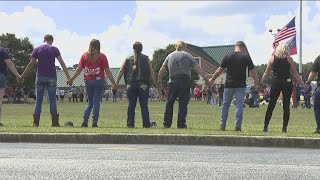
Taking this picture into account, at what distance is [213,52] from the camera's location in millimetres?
96500

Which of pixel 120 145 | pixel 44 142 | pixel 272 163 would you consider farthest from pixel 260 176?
pixel 44 142

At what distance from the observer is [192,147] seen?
887cm

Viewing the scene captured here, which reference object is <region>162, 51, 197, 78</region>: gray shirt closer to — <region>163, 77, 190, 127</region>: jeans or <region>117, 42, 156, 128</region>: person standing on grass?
<region>163, 77, 190, 127</region>: jeans

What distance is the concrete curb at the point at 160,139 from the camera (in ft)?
29.8

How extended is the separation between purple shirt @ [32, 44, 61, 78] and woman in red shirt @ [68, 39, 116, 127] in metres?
0.60

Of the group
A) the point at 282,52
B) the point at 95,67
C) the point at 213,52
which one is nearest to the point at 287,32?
the point at 282,52

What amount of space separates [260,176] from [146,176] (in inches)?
49.1

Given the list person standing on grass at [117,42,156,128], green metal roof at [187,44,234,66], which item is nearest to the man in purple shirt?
person standing on grass at [117,42,156,128]

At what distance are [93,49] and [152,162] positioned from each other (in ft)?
16.6

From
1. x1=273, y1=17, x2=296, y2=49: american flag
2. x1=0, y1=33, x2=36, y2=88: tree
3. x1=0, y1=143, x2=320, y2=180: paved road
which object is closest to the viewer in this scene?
x1=0, y1=143, x2=320, y2=180: paved road

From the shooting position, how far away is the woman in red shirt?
11438mm

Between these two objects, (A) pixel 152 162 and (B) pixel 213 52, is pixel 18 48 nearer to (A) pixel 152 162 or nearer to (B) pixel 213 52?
(B) pixel 213 52

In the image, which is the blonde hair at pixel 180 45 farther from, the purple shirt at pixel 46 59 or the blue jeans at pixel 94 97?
the purple shirt at pixel 46 59

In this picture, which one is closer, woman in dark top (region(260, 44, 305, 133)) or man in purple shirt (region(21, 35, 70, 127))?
woman in dark top (region(260, 44, 305, 133))
